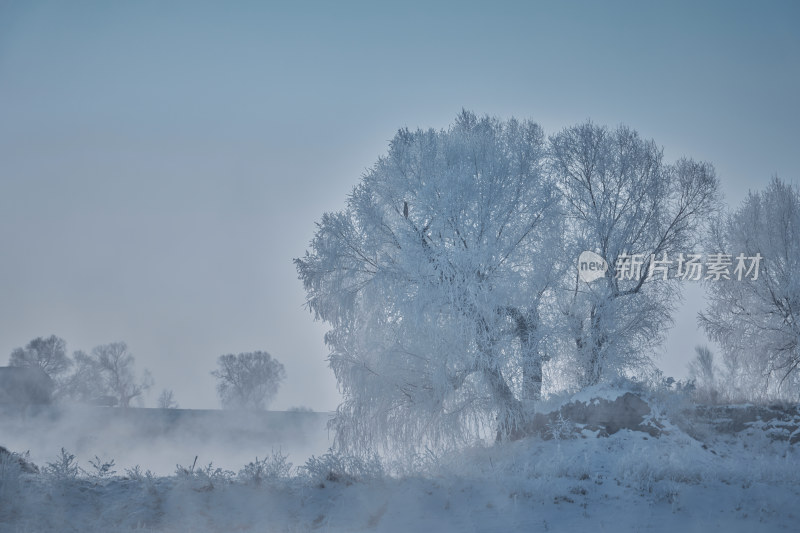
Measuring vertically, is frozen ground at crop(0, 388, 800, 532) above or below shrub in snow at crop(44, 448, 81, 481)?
below

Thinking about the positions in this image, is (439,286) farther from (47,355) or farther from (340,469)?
(47,355)

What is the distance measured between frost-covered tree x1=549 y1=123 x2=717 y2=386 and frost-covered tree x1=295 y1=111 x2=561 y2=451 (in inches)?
89.2

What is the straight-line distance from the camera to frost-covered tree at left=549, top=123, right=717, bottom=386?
19.6m

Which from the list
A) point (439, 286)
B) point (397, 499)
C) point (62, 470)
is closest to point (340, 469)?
point (397, 499)

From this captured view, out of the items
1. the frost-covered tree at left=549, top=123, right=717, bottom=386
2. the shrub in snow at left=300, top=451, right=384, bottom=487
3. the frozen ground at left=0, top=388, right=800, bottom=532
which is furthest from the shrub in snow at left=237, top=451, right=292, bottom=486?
the frost-covered tree at left=549, top=123, right=717, bottom=386

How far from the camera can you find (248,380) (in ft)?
159

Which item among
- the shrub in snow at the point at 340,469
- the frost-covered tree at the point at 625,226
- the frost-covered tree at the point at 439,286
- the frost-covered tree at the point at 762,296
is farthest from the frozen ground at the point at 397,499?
the frost-covered tree at the point at 762,296

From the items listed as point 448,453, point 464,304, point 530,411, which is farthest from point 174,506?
point 530,411

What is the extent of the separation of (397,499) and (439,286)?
7783mm

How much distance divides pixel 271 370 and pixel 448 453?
36223 millimetres

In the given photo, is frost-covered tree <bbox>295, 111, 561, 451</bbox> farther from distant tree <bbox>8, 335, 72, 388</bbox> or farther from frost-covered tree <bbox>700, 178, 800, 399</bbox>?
distant tree <bbox>8, 335, 72, 388</bbox>

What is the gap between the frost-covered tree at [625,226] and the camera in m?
19.6

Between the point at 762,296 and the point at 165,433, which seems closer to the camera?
the point at 762,296

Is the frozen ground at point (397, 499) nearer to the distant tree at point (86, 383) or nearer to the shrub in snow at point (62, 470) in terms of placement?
the shrub in snow at point (62, 470)
